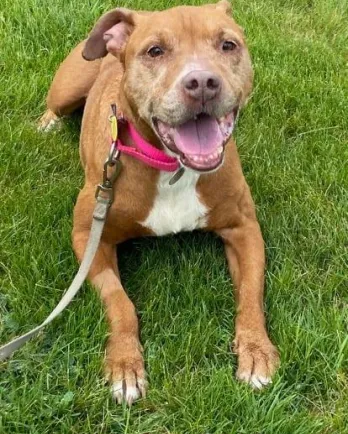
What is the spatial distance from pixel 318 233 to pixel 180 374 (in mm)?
1247

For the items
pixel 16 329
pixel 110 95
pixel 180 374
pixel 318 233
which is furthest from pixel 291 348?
pixel 110 95

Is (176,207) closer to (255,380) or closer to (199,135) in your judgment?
(199,135)

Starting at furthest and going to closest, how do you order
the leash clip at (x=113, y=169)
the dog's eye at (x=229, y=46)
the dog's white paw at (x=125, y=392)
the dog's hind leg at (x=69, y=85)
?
the dog's hind leg at (x=69, y=85) → the leash clip at (x=113, y=169) → the dog's eye at (x=229, y=46) → the dog's white paw at (x=125, y=392)

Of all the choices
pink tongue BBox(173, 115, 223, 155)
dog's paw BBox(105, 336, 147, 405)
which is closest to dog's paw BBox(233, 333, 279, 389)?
dog's paw BBox(105, 336, 147, 405)

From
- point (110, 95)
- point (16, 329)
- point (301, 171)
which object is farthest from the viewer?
point (301, 171)

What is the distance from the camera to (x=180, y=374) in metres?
3.15

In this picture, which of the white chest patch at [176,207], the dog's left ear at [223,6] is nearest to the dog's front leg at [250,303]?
the white chest patch at [176,207]

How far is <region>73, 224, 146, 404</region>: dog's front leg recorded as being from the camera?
3.08 meters

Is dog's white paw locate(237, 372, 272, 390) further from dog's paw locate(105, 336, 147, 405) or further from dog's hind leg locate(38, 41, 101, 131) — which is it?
dog's hind leg locate(38, 41, 101, 131)

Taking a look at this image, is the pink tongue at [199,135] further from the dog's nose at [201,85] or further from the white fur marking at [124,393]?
the white fur marking at [124,393]

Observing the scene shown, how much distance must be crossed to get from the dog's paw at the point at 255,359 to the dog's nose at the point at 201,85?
42.3 inches

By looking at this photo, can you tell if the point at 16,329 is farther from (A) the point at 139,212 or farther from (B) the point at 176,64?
(B) the point at 176,64

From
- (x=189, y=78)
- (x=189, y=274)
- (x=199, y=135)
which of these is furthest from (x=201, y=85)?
(x=189, y=274)

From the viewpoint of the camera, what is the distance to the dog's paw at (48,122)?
A: 15.8 ft
